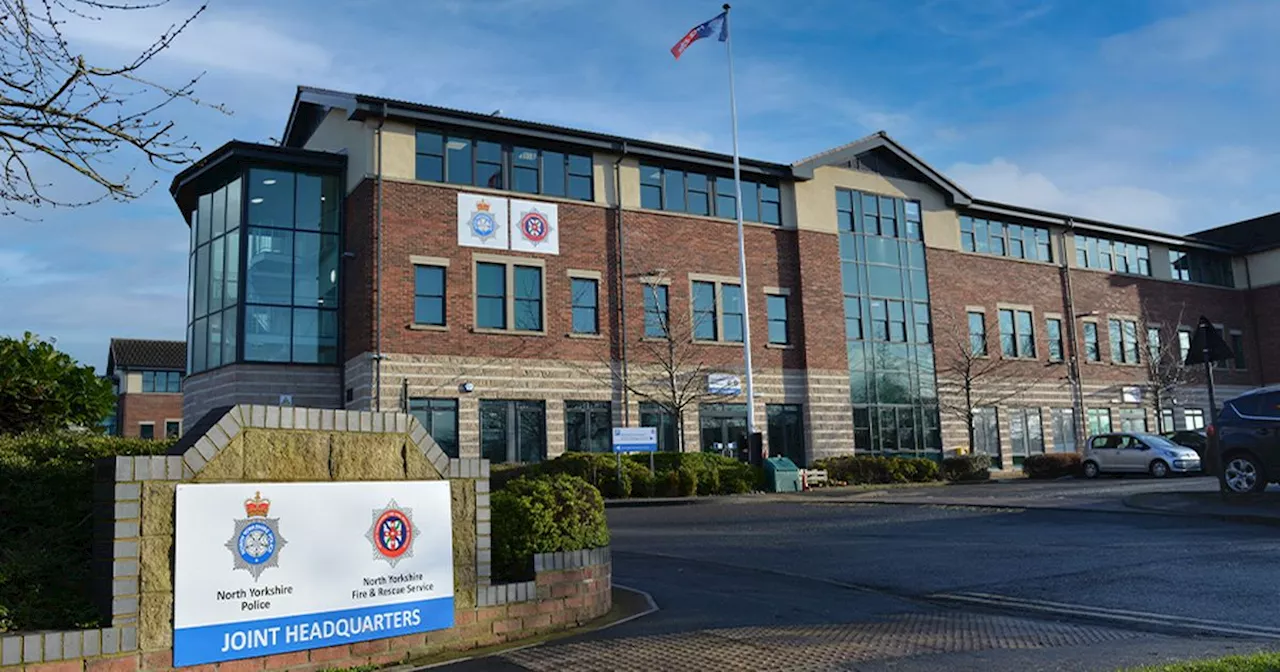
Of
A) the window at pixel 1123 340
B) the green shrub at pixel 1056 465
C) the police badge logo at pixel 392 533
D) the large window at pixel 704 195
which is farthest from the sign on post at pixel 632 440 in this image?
the window at pixel 1123 340

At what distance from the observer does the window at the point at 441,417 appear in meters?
28.1

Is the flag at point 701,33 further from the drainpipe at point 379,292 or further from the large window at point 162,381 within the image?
the large window at point 162,381

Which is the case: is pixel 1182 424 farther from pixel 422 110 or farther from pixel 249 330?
pixel 249 330

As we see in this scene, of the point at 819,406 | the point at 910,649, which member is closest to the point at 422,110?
the point at 819,406

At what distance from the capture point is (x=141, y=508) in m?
6.69

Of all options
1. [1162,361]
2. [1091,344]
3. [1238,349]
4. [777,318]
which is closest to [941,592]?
[777,318]

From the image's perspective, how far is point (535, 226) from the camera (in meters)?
30.5

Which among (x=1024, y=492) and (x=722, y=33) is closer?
(x=1024, y=492)

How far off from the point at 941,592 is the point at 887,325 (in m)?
27.5

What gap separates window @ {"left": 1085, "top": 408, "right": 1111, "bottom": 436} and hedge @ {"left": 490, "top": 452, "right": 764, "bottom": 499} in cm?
2167

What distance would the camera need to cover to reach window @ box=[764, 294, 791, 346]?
114ft

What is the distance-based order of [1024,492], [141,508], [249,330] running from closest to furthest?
[141,508] < [1024,492] < [249,330]

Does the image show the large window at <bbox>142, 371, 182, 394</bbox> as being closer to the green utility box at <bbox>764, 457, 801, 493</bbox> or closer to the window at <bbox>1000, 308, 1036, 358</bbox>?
the green utility box at <bbox>764, 457, 801, 493</bbox>

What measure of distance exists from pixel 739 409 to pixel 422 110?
45.7 feet
